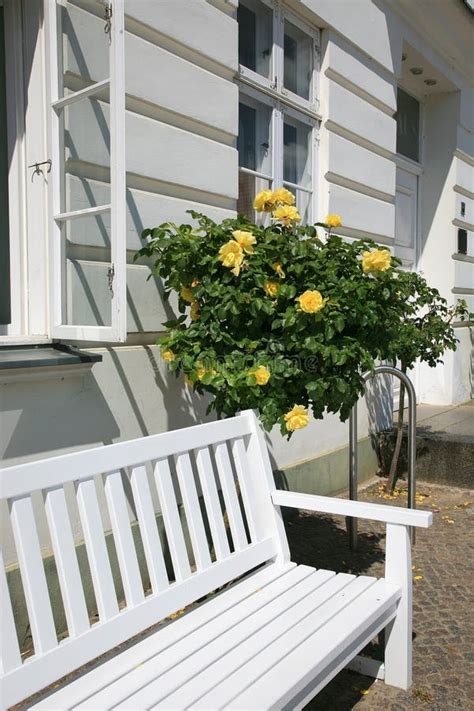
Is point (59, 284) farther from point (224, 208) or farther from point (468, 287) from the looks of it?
point (468, 287)

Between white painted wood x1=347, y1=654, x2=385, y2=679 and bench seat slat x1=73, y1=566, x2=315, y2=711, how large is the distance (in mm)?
426

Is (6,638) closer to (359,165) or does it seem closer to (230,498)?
(230,498)

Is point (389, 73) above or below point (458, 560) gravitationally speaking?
above

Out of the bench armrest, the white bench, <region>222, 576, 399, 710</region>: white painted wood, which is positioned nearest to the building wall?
the white bench

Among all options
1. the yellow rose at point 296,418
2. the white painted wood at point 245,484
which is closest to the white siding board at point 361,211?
the yellow rose at point 296,418

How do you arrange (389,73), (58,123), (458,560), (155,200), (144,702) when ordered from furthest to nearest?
1. (389,73)
2. (458,560)
3. (155,200)
4. (58,123)
5. (144,702)

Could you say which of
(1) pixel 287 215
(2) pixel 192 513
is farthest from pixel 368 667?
(1) pixel 287 215

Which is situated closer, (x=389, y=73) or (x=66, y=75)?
(x=66, y=75)

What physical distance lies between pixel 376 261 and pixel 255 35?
2481 millimetres

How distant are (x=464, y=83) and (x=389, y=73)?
2325 millimetres

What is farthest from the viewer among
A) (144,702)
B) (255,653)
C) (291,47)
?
(291,47)

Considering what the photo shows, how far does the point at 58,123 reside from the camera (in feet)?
9.44

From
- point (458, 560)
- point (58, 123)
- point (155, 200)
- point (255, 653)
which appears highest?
point (58, 123)

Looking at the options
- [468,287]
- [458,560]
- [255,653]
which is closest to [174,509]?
[255,653]
